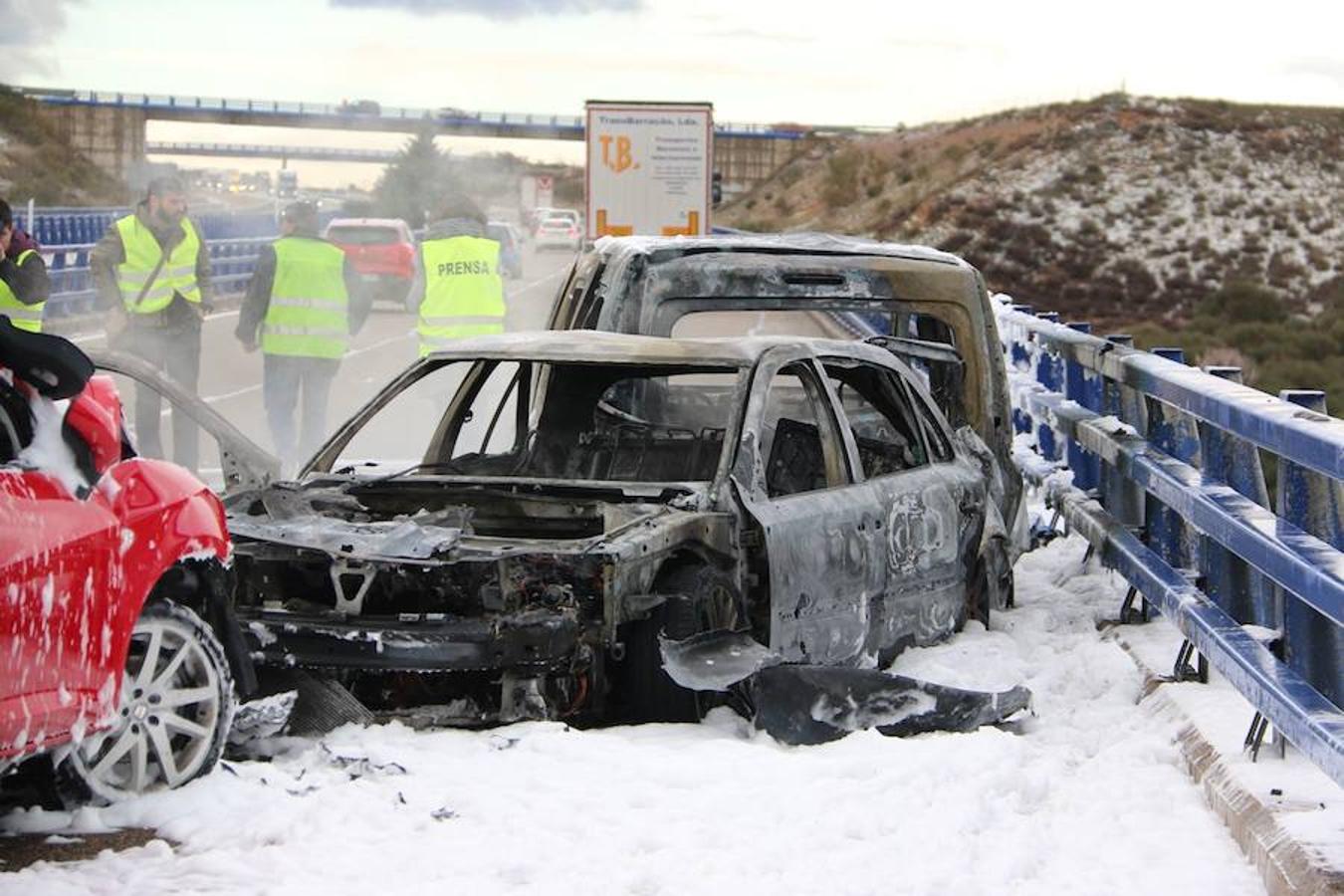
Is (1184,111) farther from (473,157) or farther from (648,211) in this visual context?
(648,211)

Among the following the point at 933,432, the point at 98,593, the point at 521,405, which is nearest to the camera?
the point at 98,593

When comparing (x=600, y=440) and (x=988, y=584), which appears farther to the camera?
(x=988, y=584)

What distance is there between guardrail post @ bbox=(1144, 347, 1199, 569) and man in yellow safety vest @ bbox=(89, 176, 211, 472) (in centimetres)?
788

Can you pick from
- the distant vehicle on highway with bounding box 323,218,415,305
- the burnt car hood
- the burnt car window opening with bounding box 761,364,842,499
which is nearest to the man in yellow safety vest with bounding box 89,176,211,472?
the burnt car window opening with bounding box 761,364,842,499

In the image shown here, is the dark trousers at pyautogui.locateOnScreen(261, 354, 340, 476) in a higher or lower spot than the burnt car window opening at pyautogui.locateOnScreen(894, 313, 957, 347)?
lower

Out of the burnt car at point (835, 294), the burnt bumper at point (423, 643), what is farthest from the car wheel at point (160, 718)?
the burnt car at point (835, 294)

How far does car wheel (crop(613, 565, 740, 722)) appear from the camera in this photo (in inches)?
303

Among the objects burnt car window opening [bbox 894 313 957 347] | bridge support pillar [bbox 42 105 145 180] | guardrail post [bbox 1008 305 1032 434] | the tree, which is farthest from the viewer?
bridge support pillar [bbox 42 105 145 180]

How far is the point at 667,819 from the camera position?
20.5 ft

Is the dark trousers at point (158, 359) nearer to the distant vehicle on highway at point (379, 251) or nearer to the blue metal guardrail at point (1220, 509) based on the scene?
the blue metal guardrail at point (1220, 509)

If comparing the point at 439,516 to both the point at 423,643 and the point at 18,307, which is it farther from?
the point at 18,307

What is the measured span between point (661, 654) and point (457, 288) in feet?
28.1

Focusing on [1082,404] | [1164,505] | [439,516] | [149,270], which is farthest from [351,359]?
[439,516]

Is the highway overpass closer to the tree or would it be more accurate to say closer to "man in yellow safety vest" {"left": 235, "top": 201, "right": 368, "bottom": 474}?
the tree
